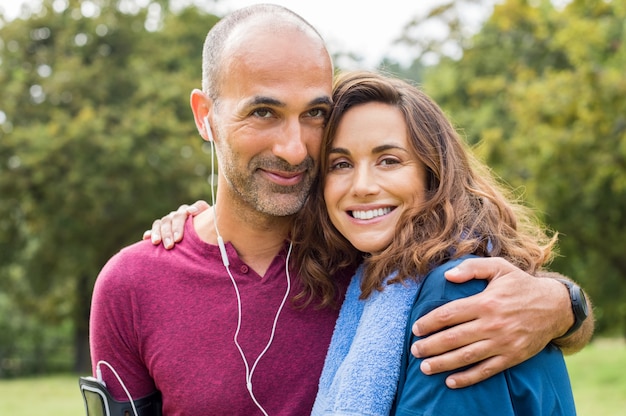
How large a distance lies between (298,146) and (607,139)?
10.1m

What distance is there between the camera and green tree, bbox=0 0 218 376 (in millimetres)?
16891

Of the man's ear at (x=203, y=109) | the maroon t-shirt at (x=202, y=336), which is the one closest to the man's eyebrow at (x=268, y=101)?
the man's ear at (x=203, y=109)

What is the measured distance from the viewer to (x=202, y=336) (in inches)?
109

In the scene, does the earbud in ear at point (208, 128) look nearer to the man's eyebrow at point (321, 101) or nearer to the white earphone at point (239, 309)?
the white earphone at point (239, 309)

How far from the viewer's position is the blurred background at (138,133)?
14172 mm

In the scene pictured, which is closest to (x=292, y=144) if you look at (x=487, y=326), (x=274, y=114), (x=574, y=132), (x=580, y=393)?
(x=274, y=114)

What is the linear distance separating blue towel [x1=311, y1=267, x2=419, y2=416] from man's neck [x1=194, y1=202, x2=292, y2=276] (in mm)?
604

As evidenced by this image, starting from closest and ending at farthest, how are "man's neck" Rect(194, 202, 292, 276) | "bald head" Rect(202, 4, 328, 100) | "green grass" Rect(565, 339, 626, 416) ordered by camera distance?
Answer: "bald head" Rect(202, 4, 328, 100) < "man's neck" Rect(194, 202, 292, 276) < "green grass" Rect(565, 339, 626, 416)

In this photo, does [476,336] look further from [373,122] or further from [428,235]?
[373,122]

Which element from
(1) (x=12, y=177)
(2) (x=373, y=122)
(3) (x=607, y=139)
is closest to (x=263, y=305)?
(2) (x=373, y=122)

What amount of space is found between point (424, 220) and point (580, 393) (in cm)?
1204

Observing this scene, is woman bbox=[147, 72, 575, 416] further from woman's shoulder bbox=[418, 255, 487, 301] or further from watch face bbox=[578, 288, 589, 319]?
watch face bbox=[578, 288, 589, 319]

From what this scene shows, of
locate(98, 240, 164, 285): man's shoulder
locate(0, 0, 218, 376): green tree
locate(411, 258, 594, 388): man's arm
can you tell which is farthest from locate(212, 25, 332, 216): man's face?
locate(0, 0, 218, 376): green tree

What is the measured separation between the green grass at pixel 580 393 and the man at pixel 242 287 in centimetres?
999
